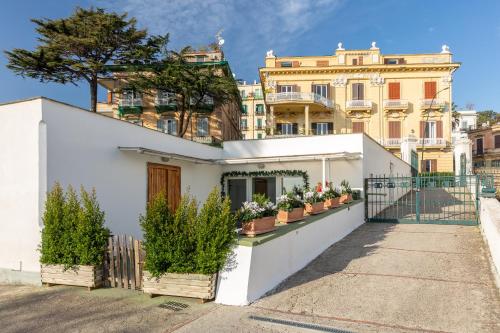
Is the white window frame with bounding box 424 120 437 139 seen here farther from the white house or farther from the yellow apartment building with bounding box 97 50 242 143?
the white house

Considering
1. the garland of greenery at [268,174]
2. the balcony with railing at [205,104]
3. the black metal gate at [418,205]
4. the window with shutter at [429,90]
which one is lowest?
the black metal gate at [418,205]

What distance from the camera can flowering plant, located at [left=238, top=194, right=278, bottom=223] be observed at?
18.4 ft

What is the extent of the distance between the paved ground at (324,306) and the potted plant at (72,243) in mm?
246

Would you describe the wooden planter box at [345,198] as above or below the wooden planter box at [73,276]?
above

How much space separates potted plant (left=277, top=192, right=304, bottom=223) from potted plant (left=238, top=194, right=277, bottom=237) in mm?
990

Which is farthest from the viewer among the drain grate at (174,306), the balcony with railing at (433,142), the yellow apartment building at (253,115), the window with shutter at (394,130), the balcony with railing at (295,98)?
the yellow apartment building at (253,115)

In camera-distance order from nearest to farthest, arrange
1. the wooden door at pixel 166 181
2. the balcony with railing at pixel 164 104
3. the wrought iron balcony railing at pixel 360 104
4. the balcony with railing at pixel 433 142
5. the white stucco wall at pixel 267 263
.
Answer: the white stucco wall at pixel 267 263, the wooden door at pixel 166 181, the balcony with railing at pixel 164 104, the balcony with railing at pixel 433 142, the wrought iron balcony railing at pixel 360 104

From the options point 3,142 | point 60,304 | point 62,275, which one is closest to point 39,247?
point 62,275

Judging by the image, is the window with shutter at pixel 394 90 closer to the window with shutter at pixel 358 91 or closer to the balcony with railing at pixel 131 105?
the window with shutter at pixel 358 91

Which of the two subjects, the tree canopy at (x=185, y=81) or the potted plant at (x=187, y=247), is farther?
the tree canopy at (x=185, y=81)

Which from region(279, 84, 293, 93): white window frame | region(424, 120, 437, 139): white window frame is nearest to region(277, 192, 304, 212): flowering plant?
region(279, 84, 293, 93): white window frame

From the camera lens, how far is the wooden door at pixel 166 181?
33.9 feet

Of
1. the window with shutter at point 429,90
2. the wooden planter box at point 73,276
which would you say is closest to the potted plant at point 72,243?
the wooden planter box at point 73,276

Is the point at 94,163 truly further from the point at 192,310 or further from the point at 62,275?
the point at 192,310
